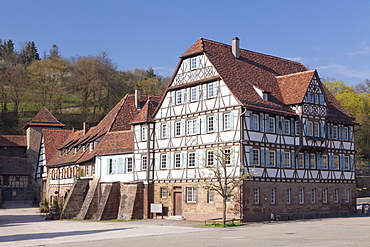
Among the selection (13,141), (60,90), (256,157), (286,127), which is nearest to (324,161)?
(286,127)

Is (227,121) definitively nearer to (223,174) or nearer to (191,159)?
(223,174)

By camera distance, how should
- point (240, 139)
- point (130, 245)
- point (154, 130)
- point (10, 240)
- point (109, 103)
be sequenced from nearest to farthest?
point (130, 245), point (10, 240), point (240, 139), point (154, 130), point (109, 103)

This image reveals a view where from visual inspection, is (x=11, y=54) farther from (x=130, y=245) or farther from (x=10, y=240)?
(x=130, y=245)

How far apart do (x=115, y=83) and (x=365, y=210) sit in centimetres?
5357

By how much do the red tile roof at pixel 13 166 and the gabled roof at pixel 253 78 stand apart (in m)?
40.9

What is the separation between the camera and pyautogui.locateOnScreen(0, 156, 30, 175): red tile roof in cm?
7519

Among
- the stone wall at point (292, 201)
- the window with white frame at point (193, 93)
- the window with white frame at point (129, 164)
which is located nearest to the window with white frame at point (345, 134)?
the stone wall at point (292, 201)

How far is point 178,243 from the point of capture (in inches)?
916

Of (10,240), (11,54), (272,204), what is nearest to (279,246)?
(10,240)

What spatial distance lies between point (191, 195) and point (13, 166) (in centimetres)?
4342

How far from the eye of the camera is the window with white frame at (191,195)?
40.6 meters

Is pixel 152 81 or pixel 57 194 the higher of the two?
pixel 152 81

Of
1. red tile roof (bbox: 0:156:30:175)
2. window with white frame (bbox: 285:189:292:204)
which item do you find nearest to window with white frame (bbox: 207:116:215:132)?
window with white frame (bbox: 285:189:292:204)

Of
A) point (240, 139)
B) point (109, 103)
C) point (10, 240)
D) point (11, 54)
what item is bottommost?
point (10, 240)
